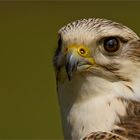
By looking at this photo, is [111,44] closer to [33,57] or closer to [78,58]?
[78,58]

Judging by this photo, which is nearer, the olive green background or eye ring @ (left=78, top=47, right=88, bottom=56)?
eye ring @ (left=78, top=47, right=88, bottom=56)

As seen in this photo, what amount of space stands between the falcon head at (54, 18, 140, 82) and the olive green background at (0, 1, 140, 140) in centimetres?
173

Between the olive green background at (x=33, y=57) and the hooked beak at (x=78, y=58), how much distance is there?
176cm

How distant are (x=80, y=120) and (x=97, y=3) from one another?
210 centimetres

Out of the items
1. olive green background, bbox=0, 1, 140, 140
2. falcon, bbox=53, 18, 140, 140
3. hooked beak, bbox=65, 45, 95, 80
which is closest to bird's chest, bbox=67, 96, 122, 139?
falcon, bbox=53, 18, 140, 140

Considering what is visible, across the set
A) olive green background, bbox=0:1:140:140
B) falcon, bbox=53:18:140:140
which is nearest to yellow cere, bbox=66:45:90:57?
falcon, bbox=53:18:140:140

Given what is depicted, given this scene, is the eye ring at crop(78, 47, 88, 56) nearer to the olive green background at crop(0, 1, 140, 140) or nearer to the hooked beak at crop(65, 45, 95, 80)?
the hooked beak at crop(65, 45, 95, 80)

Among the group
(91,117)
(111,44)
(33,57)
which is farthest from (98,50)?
(33,57)

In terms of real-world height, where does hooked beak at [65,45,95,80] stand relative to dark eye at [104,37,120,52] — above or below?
below

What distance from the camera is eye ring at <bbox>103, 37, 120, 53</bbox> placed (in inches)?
88.7

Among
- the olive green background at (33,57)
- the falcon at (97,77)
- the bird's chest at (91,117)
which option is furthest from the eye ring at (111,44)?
the olive green background at (33,57)

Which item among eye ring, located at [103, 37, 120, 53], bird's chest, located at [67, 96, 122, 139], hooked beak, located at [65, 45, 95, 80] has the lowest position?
bird's chest, located at [67, 96, 122, 139]

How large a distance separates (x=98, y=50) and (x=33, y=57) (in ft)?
6.29

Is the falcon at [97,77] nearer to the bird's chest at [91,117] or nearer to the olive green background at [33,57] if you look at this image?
the bird's chest at [91,117]
